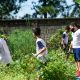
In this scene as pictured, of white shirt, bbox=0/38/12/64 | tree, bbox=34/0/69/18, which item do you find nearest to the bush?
white shirt, bbox=0/38/12/64

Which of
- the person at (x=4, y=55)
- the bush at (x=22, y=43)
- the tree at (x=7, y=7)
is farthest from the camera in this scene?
the tree at (x=7, y=7)

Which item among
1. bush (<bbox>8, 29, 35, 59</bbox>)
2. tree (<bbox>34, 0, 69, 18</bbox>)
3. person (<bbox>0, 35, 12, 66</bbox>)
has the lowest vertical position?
tree (<bbox>34, 0, 69, 18</bbox>)

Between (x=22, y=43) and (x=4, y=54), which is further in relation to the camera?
(x=22, y=43)

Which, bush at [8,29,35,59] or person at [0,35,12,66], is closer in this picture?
person at [0,35,12,66]

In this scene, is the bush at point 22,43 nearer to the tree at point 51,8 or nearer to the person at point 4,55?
the person at point 4,55

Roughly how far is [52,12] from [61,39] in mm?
24259

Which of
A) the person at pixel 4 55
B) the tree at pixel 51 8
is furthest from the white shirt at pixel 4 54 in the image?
the tree at pixel 51 8

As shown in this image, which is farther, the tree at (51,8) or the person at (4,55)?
the tree at (51,8)

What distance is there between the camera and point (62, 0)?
162 feet

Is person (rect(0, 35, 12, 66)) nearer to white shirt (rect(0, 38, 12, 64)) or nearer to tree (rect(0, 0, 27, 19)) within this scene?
white shirt (rect(0, 38, 12, 64))

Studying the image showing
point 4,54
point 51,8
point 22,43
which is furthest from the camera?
point 51,8

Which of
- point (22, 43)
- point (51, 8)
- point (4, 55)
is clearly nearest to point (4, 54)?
point (4, 55)

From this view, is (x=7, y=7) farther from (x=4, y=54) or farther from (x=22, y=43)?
(x=4, y=54)

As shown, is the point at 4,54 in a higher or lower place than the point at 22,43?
higher
